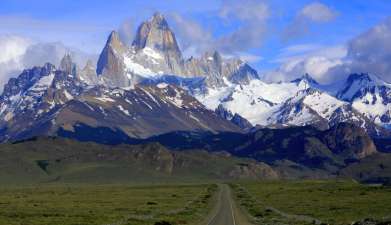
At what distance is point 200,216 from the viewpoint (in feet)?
431

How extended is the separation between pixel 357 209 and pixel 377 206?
34.7 feet

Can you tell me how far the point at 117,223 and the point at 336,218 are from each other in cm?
3443

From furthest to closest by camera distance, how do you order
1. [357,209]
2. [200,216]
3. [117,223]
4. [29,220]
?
[357,209] < [200,216] < [29,220] < [117,223]

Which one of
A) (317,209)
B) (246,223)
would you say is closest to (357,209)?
(317,209)

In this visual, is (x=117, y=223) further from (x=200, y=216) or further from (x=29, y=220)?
(x=200, y=216)

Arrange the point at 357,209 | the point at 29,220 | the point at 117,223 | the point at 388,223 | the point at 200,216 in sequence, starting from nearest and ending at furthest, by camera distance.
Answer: the point at 388,223, the point at 117,223, the point at 29,220, the point at 200,216, the point at 357,209


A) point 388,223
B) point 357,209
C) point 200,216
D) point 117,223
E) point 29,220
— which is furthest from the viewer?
point 357,209

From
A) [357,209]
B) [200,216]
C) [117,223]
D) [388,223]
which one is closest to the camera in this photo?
[388,223]

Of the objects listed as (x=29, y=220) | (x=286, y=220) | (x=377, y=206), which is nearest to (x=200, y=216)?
(x=286, y=220)

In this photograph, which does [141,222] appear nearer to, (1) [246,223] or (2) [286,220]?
(1) [246,223]

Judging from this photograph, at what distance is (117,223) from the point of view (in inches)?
4215

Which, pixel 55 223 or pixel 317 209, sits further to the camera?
pixel 317 209

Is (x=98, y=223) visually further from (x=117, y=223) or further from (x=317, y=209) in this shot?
(x=317, y=209)

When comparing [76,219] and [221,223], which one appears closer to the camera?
[221,223]
